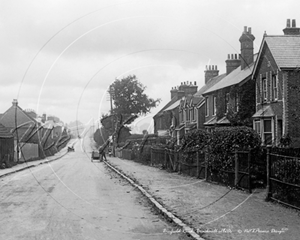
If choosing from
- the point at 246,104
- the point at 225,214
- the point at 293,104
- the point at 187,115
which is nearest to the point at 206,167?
the point at 225,214

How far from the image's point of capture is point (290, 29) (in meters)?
29.8

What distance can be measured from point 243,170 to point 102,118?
57908mm

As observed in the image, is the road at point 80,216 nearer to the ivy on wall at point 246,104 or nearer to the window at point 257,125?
the window at point 257,125

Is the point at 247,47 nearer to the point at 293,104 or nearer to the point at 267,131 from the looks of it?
the point at 267,131

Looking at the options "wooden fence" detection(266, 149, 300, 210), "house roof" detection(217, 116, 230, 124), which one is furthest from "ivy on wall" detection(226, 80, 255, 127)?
"wooden fence" detection(266, 149, 300, 210)

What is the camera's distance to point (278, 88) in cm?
2592

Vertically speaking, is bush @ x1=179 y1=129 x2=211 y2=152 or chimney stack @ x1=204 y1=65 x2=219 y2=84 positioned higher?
chimney stack @ x1=204 y1=65 x2=219 y2=84

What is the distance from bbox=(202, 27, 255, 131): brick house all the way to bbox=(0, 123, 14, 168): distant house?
1806cm

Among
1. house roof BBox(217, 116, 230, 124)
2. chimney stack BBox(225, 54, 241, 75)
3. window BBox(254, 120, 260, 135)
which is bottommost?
window BBox(254, 120, 260, 135)

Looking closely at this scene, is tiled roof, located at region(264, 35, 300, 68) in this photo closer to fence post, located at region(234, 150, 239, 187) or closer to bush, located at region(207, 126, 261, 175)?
bush, located at region(207, 126, 261, 175)

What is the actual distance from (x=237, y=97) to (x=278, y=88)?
680 centimetres

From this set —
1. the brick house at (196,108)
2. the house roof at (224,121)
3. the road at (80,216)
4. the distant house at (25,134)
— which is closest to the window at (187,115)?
the brick house at (196,108)

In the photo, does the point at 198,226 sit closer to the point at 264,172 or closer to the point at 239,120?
the point at 264,172

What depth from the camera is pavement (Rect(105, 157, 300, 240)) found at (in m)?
8.23
